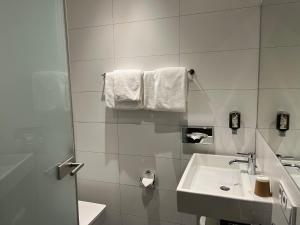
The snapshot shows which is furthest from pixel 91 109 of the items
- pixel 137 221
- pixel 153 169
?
pixel 137 221

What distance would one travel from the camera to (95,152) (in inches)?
85.6

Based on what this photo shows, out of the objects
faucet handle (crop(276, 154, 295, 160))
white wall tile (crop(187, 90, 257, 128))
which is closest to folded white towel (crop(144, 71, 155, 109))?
white wall tile (crop(187, 90, 257, 128))

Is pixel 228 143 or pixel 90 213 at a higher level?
pixel 228 143

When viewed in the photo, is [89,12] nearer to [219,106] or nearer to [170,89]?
[170,89]

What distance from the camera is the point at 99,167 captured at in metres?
2.19

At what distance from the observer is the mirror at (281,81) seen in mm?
1042

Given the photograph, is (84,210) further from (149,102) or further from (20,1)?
(20,1)

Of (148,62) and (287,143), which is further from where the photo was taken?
(148,62)

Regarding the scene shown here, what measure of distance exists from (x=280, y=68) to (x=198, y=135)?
0.77m

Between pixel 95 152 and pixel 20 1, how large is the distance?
1.53 metres

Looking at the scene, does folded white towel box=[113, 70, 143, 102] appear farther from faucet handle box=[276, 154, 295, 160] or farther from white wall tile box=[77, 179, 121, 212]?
faucet handle box=[276, 154, 295, 160]

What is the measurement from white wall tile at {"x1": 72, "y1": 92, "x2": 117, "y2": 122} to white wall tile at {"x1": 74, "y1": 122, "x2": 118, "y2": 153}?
57 mm

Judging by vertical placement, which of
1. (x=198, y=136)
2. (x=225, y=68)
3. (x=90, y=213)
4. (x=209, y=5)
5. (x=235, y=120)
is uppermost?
(x=209, y=5)

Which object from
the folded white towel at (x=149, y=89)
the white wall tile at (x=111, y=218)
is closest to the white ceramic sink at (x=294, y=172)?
the folded white towel at (x=149, y=89)
